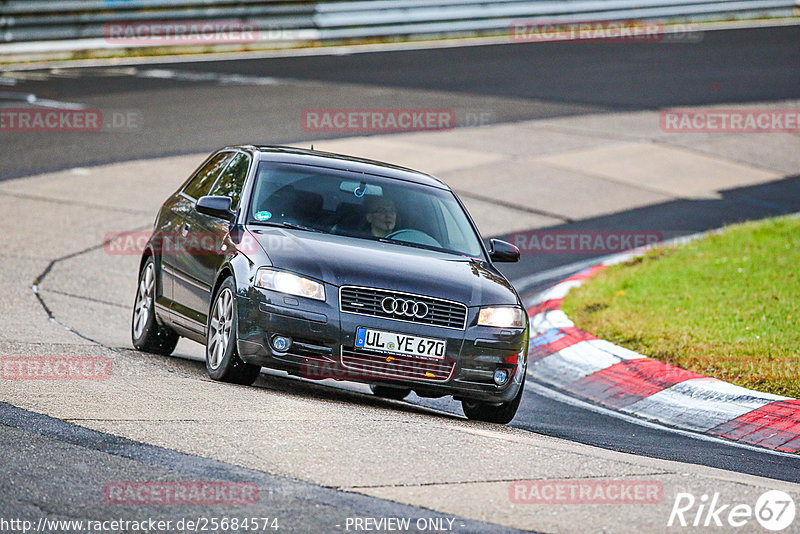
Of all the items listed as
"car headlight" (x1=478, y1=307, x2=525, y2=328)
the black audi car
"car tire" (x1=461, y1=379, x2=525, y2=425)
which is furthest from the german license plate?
"car tire" (x1=461, y1=379, x2=525, y2=425)

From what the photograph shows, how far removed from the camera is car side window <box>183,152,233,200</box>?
379 inches

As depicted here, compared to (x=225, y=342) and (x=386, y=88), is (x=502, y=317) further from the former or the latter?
(x=386, y=88)

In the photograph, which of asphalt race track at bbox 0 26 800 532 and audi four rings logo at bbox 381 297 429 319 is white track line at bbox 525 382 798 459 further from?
audi four rings logo at bbox 381 297 429 319

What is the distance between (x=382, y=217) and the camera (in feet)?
28.8

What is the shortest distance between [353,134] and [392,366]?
529 inches

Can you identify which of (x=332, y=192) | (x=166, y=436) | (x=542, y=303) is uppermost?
(x=332, y=192)

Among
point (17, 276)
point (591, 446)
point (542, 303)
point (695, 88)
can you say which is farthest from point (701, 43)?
point (591, 446)

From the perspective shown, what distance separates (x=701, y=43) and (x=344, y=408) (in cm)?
2751

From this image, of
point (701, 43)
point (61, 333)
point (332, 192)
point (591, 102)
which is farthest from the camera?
point (701, 43)

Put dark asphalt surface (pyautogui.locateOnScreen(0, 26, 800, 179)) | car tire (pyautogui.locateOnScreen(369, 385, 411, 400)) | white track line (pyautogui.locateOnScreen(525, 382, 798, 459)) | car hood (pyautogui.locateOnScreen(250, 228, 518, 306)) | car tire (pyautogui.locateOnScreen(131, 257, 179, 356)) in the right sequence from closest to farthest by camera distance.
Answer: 1. car hood (pyautogui.locateOnScreen(250, 228, 518, 306))
2. white track line (pyautogui.locateOnScreen(525, 382, 798, 459))
3. car tire (pyautogui.locateOnScreen(369, 385, 411, 400))
4. car tire (pyautogui.locateOnScreen(131, 257, 179, 356))
5. dark asphalt surface (pyautogui.locateOnScreen(0, 26, 800, 179))

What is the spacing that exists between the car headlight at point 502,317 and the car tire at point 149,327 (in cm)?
266

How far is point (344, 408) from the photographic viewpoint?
7.57m

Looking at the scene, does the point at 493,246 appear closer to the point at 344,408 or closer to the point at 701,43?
the point at 344,408

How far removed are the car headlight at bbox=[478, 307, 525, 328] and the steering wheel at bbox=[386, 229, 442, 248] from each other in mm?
921
